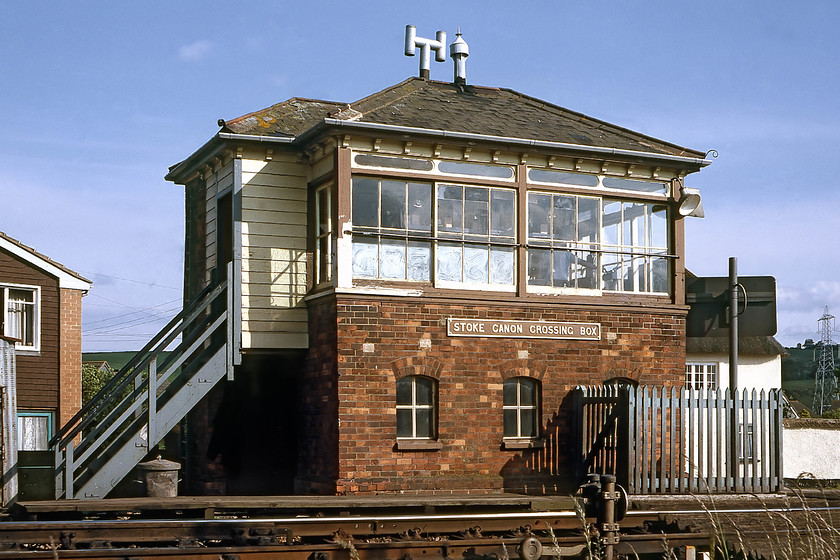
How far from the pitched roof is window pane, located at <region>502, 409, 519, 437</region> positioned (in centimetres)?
436

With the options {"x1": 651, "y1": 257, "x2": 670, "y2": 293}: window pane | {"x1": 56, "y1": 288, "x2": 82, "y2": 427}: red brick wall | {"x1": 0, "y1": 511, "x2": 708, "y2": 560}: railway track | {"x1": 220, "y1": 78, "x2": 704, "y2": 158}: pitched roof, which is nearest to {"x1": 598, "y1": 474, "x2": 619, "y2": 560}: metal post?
{"x1": 0, "y1": 511, "x2": 708, "y2": 560}: railway track

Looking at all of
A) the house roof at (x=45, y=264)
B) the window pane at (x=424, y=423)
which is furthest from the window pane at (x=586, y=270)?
the house roof at (x=45, y=264)

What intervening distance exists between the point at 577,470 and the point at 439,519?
4533 mm

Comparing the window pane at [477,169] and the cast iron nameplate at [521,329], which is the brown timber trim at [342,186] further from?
the cast iron nameplate at [521,329]

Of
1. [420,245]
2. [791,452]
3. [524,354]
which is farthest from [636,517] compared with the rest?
[791,452]

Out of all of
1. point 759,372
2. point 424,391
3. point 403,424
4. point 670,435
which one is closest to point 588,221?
point 670,435

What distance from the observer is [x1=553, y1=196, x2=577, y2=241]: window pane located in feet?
54.6

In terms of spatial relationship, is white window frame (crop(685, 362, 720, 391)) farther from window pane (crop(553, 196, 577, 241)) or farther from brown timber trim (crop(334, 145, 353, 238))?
brown timber trim (crop(334, 145, 353, 238))

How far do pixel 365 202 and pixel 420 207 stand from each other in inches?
34.8

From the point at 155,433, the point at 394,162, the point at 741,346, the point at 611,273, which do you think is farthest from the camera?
the point at 741,346

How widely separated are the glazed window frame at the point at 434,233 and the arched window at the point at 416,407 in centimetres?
154

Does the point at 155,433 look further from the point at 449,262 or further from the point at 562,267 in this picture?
the point at 562,267

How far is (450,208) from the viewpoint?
15.9 metres

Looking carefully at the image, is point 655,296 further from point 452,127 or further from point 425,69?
point 425,69
